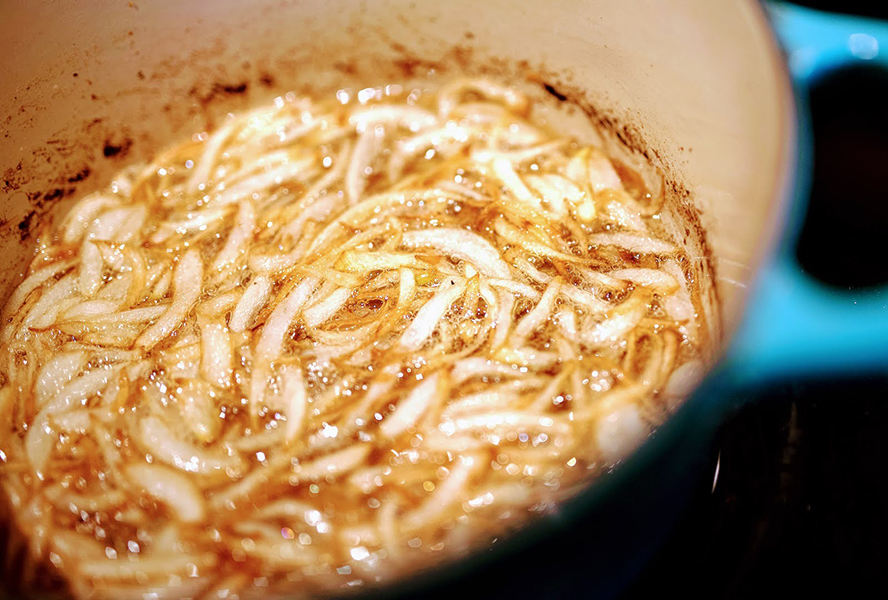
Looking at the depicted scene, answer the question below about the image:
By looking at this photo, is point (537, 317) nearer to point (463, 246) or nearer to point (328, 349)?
point (463, 246)

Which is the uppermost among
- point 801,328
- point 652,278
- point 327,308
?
point 801,328

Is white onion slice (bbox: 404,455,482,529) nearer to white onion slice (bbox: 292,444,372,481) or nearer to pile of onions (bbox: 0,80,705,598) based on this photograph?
pile of onions (bbox: 0,80,705,598)

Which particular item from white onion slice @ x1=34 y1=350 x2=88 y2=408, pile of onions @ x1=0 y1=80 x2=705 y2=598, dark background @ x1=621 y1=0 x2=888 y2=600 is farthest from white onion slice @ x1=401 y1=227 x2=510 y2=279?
white onion slice @ x1=34 y1=350 x2=88 y2=408

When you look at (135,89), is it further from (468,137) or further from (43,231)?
(468,137)

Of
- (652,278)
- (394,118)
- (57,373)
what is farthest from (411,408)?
(394,118)

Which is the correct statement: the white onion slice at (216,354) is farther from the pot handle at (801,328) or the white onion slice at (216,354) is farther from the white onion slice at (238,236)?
the pot handle at (801,328)

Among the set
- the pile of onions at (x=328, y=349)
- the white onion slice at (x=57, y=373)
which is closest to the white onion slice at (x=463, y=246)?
the pile of onions at (x=328, y=349)

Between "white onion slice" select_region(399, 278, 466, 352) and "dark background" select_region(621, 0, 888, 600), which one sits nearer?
"dark background" select_region(621, 0, 888, 600)

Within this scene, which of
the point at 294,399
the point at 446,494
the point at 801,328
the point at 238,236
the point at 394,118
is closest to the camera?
the point at 801,328
